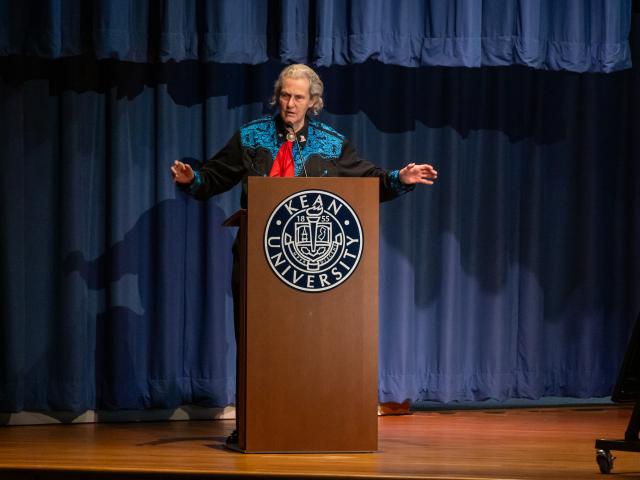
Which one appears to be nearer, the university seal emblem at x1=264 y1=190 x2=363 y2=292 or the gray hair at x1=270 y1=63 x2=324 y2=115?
the university seal emblem at x1=264 y1=190 x2=363 y2=292

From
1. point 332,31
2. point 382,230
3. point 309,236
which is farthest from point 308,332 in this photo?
point 332,31

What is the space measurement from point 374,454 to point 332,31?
6.71 ft

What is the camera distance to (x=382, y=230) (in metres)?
5.09

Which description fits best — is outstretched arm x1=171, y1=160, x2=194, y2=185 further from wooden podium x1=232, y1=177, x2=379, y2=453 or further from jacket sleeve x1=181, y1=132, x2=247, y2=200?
wooden podium x1=232, y1=177, x2=379, y2=453

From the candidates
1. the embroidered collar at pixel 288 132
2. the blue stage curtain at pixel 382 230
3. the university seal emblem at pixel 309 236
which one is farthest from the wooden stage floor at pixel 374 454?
the embroidered collar at pixel 288 132

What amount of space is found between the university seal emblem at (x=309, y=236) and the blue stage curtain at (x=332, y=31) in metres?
1.39

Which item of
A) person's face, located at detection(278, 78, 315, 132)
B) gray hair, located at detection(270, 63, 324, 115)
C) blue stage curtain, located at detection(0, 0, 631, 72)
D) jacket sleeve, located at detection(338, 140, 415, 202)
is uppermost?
blue stage curtain, located at detection(0, 0, 631, 72)

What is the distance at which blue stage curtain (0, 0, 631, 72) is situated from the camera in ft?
15.0

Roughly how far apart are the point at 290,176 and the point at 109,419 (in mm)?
1771

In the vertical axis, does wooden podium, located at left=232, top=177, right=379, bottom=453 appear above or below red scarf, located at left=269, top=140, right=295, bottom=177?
below

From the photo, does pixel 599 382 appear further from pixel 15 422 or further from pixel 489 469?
pixel 15 422

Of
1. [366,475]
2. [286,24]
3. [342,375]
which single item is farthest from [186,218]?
[366,475]

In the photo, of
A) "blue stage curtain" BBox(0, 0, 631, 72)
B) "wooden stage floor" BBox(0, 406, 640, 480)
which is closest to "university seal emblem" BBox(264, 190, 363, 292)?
"wooden stage floor" BBox(0, 406, 640, 480)

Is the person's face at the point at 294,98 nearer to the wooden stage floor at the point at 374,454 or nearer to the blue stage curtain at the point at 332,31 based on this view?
the blue stage curtain at the point at 332,31
